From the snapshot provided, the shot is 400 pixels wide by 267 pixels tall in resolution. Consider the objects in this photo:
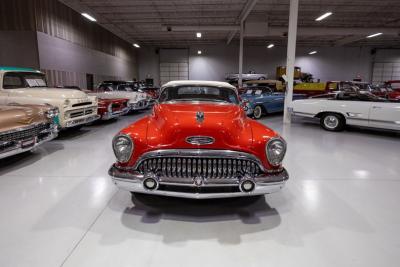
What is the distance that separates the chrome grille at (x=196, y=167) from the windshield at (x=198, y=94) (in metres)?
1.50

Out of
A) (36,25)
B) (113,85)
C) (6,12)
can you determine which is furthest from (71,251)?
(6,12)

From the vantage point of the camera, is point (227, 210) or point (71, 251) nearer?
point (71, 251)

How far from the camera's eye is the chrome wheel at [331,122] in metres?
7.18

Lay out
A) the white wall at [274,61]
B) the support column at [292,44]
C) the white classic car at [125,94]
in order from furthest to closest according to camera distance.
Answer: the white wall at [274,61]
the white classic car at [125,94]
the support column at [292,44]

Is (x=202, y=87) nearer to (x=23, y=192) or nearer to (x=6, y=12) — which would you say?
(x=23, y=192)

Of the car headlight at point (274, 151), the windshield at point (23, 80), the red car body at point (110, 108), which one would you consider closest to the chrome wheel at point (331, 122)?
the car headlight at point (274, 151)

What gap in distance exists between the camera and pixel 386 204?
292 cm

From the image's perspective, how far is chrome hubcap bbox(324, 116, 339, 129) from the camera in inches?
283

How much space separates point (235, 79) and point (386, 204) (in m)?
17.7

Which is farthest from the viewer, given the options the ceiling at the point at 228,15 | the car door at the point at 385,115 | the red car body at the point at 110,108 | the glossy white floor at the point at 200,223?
the ceiling at the point at 228,15

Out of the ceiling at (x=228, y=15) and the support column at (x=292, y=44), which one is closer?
the support column at (x=292, y=44)

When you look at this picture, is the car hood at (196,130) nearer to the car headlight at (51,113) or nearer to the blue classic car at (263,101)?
the car headlight at (51,113)

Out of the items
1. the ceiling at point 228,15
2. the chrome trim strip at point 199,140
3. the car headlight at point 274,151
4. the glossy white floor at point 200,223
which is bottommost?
the glossy white floor at point 200,223

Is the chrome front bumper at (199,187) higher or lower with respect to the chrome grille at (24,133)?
lower
